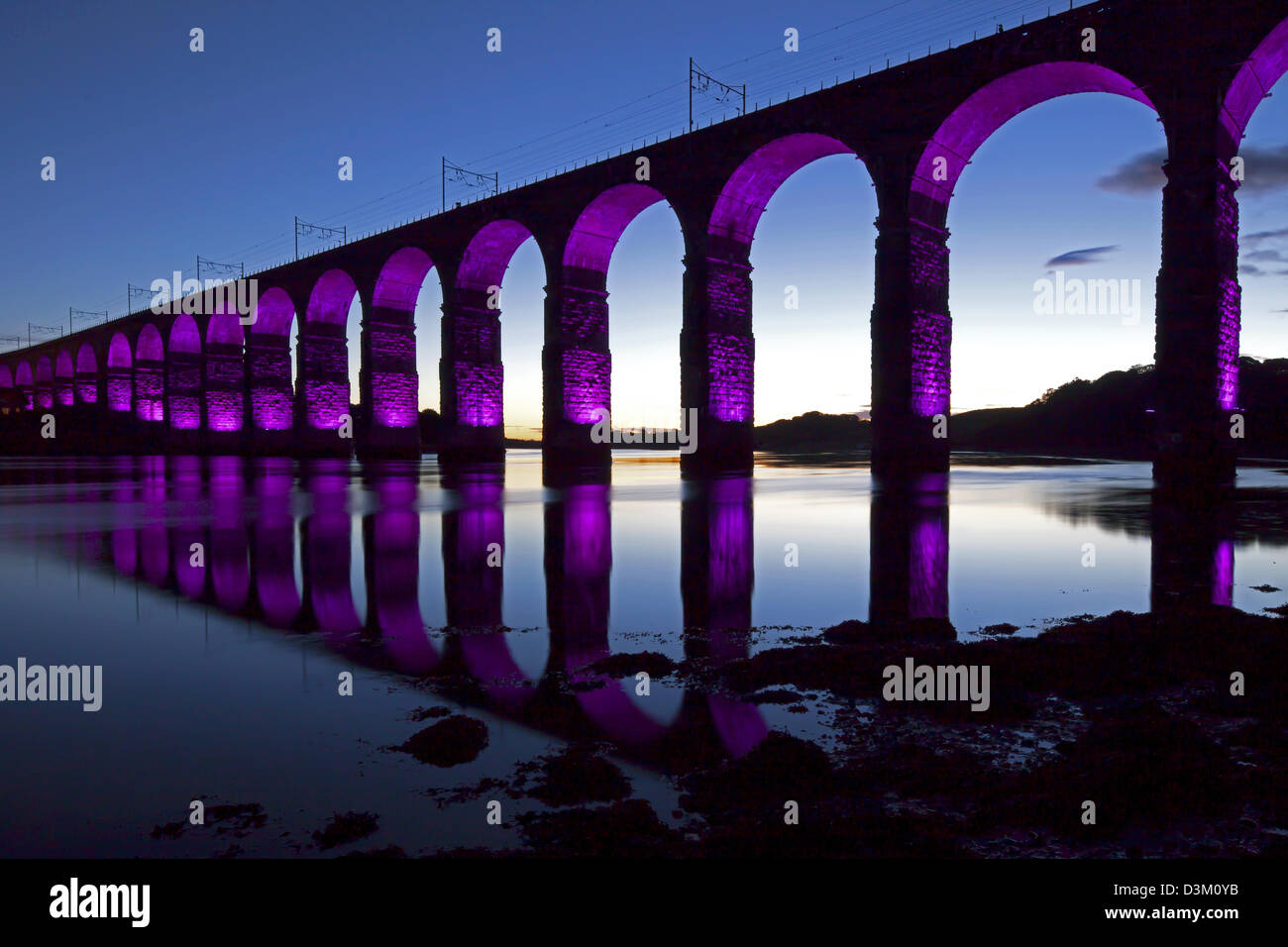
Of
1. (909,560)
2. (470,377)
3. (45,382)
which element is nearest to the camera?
(909,560)

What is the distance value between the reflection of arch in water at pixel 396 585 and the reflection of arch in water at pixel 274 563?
1.81 feet

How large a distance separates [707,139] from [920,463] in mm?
11881

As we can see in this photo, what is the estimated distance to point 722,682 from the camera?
3.53 meters

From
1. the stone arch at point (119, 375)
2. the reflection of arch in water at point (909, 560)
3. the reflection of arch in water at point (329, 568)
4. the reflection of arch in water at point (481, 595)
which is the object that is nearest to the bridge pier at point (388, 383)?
the reflection of arch in water at point (329, 568)

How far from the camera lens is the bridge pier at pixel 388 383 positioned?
3491 centimetres

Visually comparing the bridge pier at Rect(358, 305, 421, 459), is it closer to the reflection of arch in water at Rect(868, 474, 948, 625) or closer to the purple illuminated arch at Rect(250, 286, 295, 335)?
the purple illuminated arch at Rect(250, 286, 295, 335)

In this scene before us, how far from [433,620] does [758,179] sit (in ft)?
70.1

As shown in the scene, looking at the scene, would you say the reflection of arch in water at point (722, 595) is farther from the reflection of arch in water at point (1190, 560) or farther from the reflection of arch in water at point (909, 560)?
the reflection of arch in water at point (1190, 560)

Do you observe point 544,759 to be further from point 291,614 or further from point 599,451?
point 599,451

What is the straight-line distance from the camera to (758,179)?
22953 mm

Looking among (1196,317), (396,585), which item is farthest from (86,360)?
(1196,317)

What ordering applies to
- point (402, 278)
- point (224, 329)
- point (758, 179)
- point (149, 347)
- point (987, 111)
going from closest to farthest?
point (987, 111), point (758, 179), point (402, 278), point (224, 329), point (149, 347)

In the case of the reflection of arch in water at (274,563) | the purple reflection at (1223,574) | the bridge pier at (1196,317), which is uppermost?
the bridge pier at (1196,317)

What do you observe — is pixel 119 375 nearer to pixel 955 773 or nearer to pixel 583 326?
pixel 583 326
